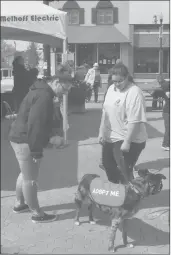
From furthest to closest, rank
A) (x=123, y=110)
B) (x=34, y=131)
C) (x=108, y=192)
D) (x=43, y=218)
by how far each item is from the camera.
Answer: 1. (x=43, y=218)
2. (x=34, y=131)
3. (x=108, y=192)
4. (x=123, y=110)

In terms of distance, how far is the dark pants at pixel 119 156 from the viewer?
36.8 inches

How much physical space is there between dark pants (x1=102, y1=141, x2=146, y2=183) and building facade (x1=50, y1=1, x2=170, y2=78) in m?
0.16

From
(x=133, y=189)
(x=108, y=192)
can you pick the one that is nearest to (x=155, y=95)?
(x=133, y=189)

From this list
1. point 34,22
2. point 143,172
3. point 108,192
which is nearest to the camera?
point 34,22

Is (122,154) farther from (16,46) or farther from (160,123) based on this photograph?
(16,46)

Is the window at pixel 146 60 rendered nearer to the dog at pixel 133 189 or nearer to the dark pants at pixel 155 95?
the dark pants at pixel 155 95

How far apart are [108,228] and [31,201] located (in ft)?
1.79

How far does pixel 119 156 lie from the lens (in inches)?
37.7

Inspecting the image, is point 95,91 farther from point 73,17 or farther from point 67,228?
point 67,228

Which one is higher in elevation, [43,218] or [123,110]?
[123,110]

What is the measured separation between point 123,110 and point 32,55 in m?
0.30

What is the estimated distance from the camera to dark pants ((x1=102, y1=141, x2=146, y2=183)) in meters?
0.93

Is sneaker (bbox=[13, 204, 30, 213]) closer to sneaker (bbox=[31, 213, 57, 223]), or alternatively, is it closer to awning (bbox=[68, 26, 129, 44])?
sneaker (bbox=[31, 213, 57, 223])

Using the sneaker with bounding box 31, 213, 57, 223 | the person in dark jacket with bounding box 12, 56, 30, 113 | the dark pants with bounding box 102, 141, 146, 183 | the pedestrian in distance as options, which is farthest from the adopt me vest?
the sneaker with bounding box 31, 213, 57, 223
